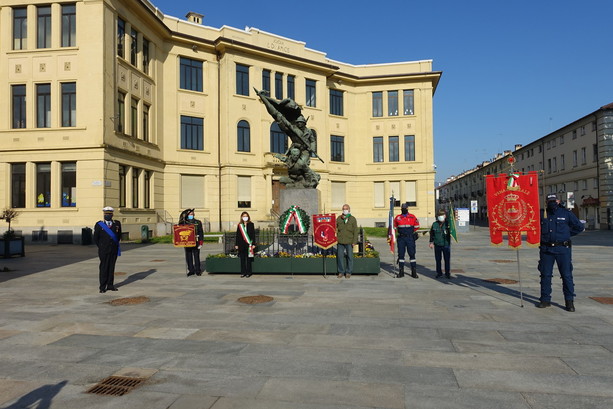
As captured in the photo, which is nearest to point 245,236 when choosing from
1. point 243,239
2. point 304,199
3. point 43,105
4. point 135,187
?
point 243,239

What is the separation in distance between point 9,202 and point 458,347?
2789 centimetres

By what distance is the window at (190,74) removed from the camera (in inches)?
1302

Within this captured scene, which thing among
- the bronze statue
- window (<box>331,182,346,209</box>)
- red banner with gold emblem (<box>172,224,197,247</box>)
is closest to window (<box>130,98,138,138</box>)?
the bronze statue

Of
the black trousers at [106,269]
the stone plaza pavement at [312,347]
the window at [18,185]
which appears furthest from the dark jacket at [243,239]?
the window at [18,185]

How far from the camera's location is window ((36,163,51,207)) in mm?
24797

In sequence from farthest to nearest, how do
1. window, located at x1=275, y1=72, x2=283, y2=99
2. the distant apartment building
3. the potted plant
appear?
the distant apartment building < window, located at x1=275, y1=72, x2=283, y2=99 < the potted plant

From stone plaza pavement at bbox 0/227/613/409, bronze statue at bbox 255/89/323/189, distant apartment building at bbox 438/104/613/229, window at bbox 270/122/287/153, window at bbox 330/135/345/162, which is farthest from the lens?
distant apartment building at bbox 438/104/613/229

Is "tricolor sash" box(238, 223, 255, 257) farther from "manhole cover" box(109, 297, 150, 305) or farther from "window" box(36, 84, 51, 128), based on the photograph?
"window" box(36, 84, 51, 128)

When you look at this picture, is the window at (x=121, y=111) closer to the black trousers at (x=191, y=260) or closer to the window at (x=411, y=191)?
the black trousers at (x=191, y=260)

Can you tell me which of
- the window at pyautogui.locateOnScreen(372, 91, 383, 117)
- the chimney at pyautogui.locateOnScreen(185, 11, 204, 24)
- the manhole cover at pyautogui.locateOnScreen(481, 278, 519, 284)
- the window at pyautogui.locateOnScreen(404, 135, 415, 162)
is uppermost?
the chimney at pyautogui.locateOnScreen(185, 11, 204, 24)

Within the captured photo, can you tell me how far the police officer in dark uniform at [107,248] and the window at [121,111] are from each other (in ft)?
60.8

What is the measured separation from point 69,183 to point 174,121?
33.5ft

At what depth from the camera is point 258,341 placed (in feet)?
18.4

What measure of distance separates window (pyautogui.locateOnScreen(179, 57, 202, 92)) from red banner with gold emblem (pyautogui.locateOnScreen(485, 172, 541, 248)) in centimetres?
2998
